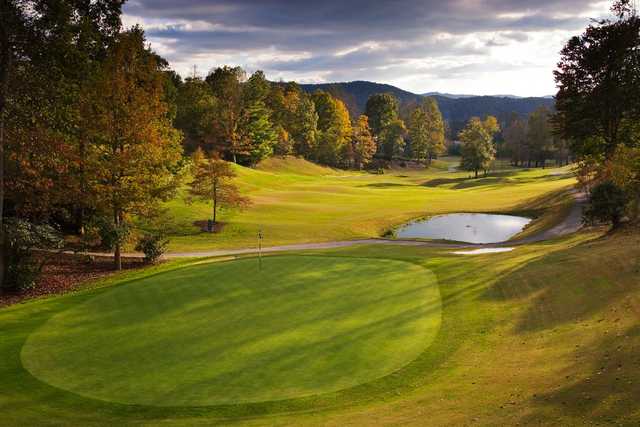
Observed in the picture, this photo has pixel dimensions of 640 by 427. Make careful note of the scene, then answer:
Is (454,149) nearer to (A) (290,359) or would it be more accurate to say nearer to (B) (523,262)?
(B) (523,262)

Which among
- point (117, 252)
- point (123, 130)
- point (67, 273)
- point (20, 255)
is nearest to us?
point (20, 255)

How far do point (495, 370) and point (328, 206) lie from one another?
46.2 m

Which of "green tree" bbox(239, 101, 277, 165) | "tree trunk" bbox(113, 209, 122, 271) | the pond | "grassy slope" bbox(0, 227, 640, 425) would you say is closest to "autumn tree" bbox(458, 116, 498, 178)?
"green tree" bbox(239, 101, 277, 165)

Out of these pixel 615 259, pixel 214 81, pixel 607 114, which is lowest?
pixel 615 259

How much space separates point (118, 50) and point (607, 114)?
103 feet

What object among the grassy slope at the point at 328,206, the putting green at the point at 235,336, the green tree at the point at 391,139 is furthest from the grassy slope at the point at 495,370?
the green tree at the point at 391,139

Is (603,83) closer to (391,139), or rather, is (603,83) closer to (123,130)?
(123,130)

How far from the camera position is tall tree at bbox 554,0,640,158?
34.0 metres

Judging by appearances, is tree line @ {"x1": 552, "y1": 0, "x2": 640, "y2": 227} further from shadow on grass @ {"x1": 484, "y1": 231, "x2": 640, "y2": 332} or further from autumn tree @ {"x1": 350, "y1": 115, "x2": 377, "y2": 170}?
autumn tree @ {"x1": 350, "y1": 115, "x2": 377, "y2": 170}

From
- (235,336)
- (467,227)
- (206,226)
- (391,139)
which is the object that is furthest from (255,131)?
(235,336)

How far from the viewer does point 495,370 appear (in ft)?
42.8

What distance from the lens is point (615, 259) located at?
64.1 feet

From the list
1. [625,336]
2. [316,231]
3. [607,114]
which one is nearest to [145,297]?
[625,336]

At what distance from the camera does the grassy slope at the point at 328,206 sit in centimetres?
4328
